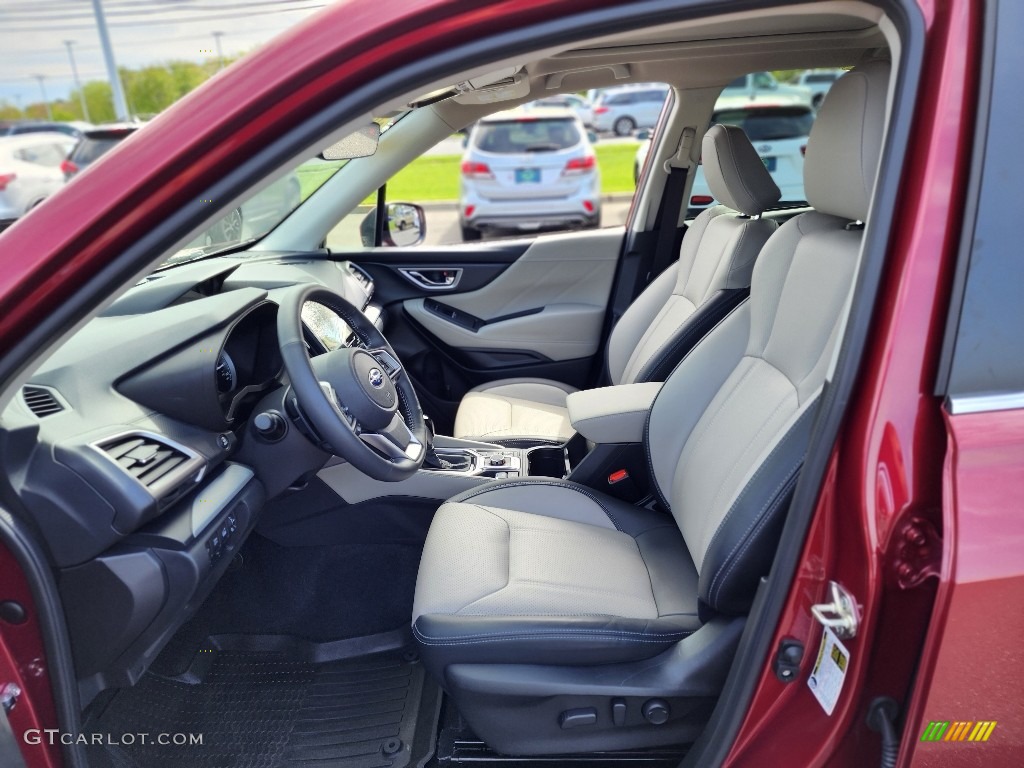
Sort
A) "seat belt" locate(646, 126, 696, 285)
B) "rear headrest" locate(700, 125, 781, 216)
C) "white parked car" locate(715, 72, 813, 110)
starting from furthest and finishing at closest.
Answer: "white parked car" locate(715, 72, 813, 110)
"seat belt" locate(646, 126, 696, 285)
"rear headrest" locate(700, 125, 781, 216)

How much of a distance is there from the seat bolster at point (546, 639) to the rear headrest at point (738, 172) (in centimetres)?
128

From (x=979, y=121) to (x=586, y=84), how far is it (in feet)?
6.91

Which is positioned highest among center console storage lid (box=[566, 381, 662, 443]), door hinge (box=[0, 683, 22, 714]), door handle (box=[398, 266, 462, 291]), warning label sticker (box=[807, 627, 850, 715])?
door hinge (box=[0, 683, 22, 714])

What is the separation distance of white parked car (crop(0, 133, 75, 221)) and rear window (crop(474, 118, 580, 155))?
12.8 feet

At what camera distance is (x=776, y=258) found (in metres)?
1.70

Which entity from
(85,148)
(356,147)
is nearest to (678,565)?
(356,147)

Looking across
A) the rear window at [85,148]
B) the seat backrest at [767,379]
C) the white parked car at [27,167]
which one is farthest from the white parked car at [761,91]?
the seat backrest at [767,379]

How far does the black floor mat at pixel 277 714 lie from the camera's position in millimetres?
1654

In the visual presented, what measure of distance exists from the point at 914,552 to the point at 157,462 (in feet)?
3.69

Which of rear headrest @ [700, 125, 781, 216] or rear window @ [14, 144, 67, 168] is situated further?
rear window @ [14, 144, 67, 168]

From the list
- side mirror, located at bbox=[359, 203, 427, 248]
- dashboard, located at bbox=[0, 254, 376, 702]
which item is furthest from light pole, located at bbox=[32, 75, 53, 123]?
dashboard, located at bbox=[0, 254, 376, 702]

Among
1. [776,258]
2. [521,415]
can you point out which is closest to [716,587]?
[776,258]

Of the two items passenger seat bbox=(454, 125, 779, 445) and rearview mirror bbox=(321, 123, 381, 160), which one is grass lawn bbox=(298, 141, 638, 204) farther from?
rearview mirror bbox=(321, 123, 381, 160)

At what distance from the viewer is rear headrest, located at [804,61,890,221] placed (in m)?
1.22
